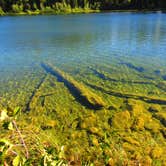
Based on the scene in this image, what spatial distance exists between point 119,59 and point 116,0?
84550mm

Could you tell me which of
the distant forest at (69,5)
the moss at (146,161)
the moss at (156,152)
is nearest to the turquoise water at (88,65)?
the moss at (156,152)

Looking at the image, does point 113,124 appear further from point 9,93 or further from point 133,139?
point 9,93

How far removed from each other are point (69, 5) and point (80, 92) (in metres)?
91.6

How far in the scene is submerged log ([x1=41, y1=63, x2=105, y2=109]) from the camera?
9.67m

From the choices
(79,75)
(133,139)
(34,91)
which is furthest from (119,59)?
(133,139)

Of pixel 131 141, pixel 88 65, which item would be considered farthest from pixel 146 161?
pixel 88 65

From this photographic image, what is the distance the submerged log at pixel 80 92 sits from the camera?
9.67 m

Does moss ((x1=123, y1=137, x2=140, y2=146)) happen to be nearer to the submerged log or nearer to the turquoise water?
the submerged log

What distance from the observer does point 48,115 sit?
9086mm

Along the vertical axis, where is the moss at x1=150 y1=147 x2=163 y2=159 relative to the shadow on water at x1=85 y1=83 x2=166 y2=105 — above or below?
above

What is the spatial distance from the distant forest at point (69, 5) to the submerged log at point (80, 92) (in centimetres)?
8416

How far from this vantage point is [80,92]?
1082cm

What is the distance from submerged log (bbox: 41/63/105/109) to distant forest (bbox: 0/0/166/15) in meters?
84.2

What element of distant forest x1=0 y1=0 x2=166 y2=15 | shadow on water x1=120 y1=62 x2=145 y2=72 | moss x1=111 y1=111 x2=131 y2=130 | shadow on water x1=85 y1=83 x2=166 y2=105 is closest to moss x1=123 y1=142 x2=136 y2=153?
moss x1=111 y1=111 x2=131 y2=130
